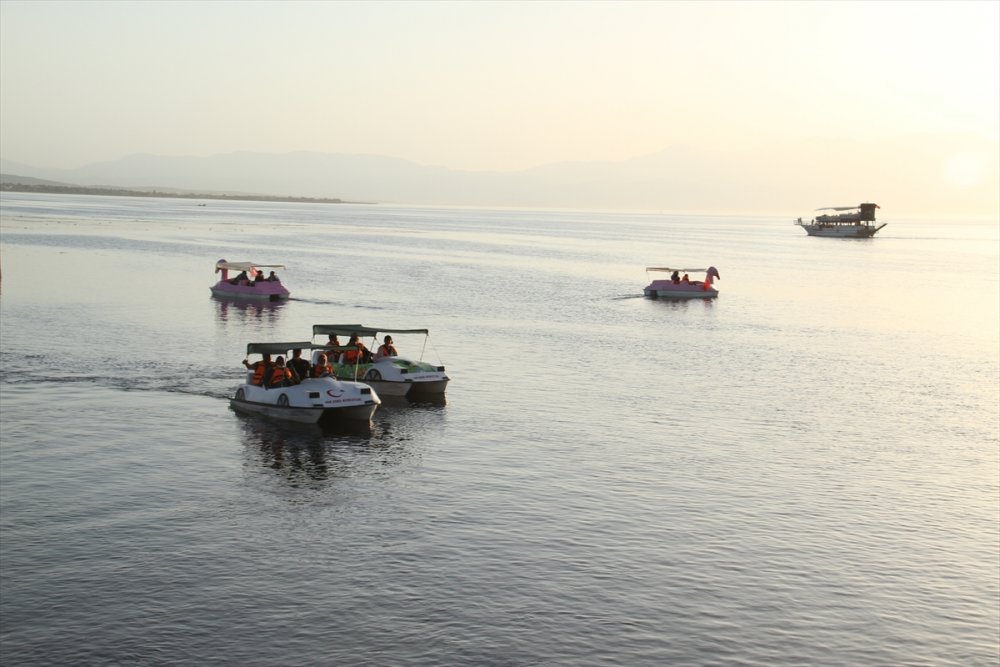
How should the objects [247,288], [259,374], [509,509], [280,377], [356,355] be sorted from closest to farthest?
[509,509] < [280,377] < [259,374] < [356,355] < [247,288]

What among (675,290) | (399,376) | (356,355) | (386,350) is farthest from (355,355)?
(675,290)

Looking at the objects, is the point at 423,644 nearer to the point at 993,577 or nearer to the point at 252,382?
the point at 993,577

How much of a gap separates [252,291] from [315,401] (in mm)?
52888

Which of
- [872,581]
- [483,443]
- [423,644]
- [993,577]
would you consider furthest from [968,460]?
[423,644]

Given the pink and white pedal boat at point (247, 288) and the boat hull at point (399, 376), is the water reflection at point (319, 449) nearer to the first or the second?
the boat hull at point (399, 376)

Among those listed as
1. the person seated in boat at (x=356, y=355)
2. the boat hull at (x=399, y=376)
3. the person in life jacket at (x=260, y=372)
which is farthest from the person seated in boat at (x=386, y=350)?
the person in life jacket at (x=260, y=372)

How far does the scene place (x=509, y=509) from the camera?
3662 centimetres

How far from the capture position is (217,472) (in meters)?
40.2

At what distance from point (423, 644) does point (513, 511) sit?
10.9m

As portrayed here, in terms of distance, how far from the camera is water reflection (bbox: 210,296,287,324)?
8704 cm

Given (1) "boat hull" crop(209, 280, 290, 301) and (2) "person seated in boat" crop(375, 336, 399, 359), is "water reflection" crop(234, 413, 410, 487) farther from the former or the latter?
(1) "boat hull" crop(209, 280, 290, 301)

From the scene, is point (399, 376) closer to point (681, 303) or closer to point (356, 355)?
point (356, 355)

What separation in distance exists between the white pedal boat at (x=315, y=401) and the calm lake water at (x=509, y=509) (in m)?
0.86

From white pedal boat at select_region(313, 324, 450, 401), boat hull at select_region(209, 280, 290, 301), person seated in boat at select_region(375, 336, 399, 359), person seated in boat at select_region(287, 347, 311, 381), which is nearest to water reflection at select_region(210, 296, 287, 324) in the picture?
boat hull at select_region(209, 280, 290, 301)
